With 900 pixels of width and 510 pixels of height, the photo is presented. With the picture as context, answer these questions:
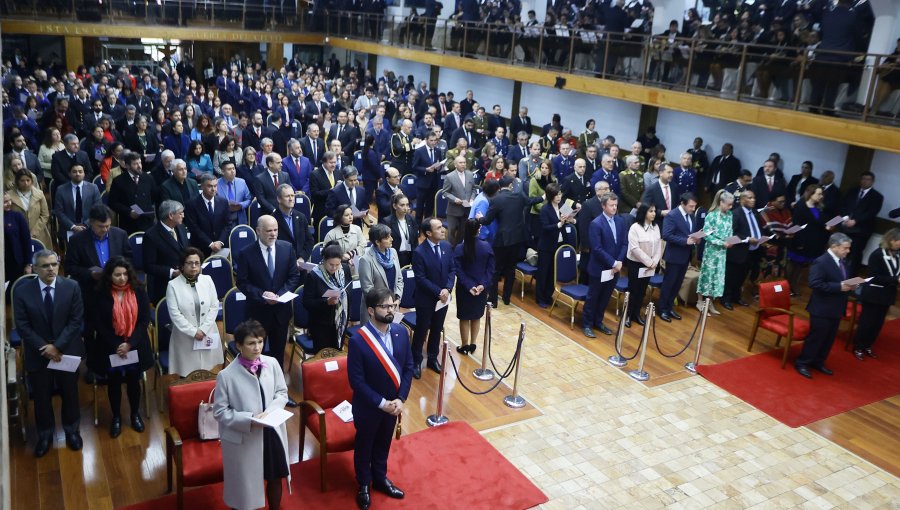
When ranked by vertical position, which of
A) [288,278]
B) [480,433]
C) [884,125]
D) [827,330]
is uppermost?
[884,125]

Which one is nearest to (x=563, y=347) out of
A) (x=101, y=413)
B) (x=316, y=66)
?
(x=101, y=413)

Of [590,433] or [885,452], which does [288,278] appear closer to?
[590,433]

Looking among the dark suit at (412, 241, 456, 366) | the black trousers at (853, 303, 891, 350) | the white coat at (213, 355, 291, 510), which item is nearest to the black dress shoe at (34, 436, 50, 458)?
the white coat at (213, 355, 291, 510)

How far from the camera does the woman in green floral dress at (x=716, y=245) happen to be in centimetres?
954

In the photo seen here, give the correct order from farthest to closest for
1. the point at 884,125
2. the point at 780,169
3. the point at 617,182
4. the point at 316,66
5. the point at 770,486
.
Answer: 1. the point at 316,66
2. the point at 780,169
3. the point at 617,182
4. the point at 884,125
5. the point at 770,486

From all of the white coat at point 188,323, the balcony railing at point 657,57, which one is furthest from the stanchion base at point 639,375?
the balcony railing at point 657,57

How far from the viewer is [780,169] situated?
13.6 meters

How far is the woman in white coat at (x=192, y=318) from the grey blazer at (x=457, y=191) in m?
4.93

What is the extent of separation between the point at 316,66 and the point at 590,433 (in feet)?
76.3

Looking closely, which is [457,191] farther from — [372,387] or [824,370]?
[372,387]

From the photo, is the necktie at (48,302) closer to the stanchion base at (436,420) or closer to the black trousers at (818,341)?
the stanchion base at (436,420)

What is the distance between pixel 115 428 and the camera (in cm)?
628

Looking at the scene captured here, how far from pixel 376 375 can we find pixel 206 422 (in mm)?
1297

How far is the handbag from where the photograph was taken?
17.2 ft
